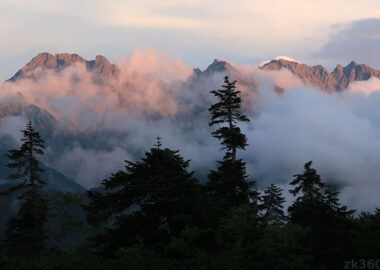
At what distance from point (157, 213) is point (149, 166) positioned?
4.36m

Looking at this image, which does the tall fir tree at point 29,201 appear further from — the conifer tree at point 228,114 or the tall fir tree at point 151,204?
the conifer tree at point 228,114

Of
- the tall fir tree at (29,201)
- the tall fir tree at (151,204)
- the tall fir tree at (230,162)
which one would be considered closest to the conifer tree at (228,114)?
the tall fir tree at (230,162)

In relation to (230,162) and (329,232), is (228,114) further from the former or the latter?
(329,232)

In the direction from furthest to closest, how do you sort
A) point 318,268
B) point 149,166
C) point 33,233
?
point 33,233, point 149,166, point 318,268

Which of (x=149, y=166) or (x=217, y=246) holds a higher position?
(x=149, y=166)

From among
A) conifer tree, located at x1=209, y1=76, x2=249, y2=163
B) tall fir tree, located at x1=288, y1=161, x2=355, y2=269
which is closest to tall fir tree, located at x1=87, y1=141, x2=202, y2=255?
tall fir tree, located at x1=288, y1=161, x2=355, y2=269

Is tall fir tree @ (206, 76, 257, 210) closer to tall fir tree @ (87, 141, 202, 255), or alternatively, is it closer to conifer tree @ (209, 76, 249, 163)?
conifer tree @ (209, 76, 249, 163)

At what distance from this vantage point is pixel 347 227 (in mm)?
21156

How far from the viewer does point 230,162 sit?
4406 centimetres

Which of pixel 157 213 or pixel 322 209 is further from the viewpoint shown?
pixel 157 213

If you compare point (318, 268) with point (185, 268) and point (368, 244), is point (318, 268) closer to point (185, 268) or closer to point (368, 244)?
point (368, 244)

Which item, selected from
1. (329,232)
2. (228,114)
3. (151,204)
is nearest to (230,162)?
(228,114)

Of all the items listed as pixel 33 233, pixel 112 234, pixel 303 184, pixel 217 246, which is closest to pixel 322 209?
pixel 217 246

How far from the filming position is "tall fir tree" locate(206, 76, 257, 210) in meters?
39.7
